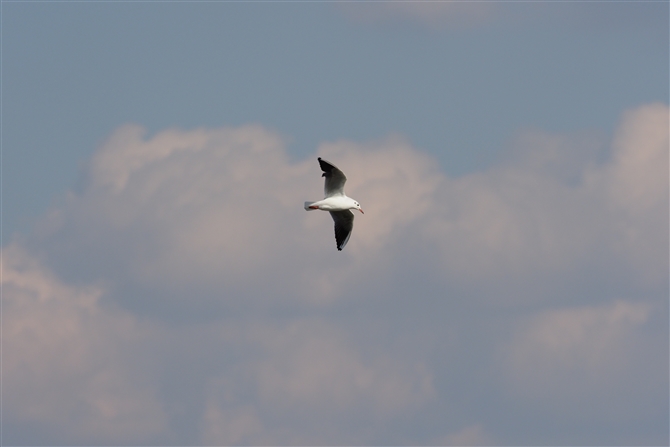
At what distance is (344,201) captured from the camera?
2950 inches

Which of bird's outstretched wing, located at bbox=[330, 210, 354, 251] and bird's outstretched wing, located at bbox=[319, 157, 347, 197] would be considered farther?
bird's outstretched wing, located at bbox=[330, 210, 354, 251]

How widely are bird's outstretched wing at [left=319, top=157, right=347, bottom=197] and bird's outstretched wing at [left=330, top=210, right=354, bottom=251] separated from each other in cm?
330

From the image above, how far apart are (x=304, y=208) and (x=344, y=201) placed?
2.30m

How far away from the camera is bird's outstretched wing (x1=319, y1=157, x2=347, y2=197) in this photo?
7288 centimetres

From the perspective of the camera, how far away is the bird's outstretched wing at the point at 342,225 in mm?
78250

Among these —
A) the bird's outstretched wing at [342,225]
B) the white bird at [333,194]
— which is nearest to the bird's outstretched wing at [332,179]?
the white bird at [333,194]

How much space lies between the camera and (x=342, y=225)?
3098 inches

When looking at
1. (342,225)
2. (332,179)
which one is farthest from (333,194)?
(342,225)

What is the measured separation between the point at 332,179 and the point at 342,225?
17.0ft

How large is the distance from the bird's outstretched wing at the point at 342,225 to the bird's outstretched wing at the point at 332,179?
10.8ft

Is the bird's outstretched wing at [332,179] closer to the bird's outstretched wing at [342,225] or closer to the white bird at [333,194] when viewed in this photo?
the white bird at [333,194]

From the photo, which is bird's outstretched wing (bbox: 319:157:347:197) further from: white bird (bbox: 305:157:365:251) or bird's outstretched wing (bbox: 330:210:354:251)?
bird's outstretched wing (bbox: 330:210:354:251)

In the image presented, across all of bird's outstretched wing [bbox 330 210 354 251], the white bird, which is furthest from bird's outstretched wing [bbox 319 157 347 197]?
bird's outstretched wing [bbox 330 210 354 251]

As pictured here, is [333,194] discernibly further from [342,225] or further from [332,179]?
[342,225]
